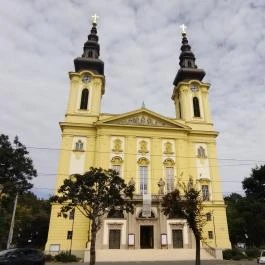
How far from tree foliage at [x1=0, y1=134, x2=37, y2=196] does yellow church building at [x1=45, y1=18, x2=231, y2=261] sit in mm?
6349

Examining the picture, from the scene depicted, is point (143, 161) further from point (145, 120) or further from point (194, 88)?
point (194, 88)

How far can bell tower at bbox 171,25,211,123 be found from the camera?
49331 millimetres

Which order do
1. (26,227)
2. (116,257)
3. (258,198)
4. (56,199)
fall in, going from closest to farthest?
(56,199) < (116,257) < (258,198) < (26,227)

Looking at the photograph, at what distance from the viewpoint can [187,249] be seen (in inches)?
1396

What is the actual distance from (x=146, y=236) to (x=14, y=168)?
1759cm

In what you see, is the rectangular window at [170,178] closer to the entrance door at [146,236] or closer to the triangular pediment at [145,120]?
the entrance door at [146,236]

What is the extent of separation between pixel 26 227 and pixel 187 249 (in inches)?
1524

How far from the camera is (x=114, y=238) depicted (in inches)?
1474

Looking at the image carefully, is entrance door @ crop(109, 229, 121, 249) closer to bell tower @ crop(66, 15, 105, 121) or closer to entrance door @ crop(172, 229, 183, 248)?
entrance door @ crop(172, 229, 183, 248)

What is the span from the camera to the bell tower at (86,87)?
152 ft

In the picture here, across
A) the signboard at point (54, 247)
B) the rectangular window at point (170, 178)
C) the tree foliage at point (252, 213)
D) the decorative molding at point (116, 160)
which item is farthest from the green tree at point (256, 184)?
the signboard at point (54, 247)

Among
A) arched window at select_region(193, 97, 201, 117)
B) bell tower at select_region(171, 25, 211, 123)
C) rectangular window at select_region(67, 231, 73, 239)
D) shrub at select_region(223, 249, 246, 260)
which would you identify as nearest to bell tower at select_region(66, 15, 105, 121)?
bell tower at select_region(171, 25, 211, 123)

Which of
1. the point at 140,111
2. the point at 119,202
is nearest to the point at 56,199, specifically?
the point at 119,202

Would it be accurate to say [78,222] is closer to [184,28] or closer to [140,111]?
[140,111]
